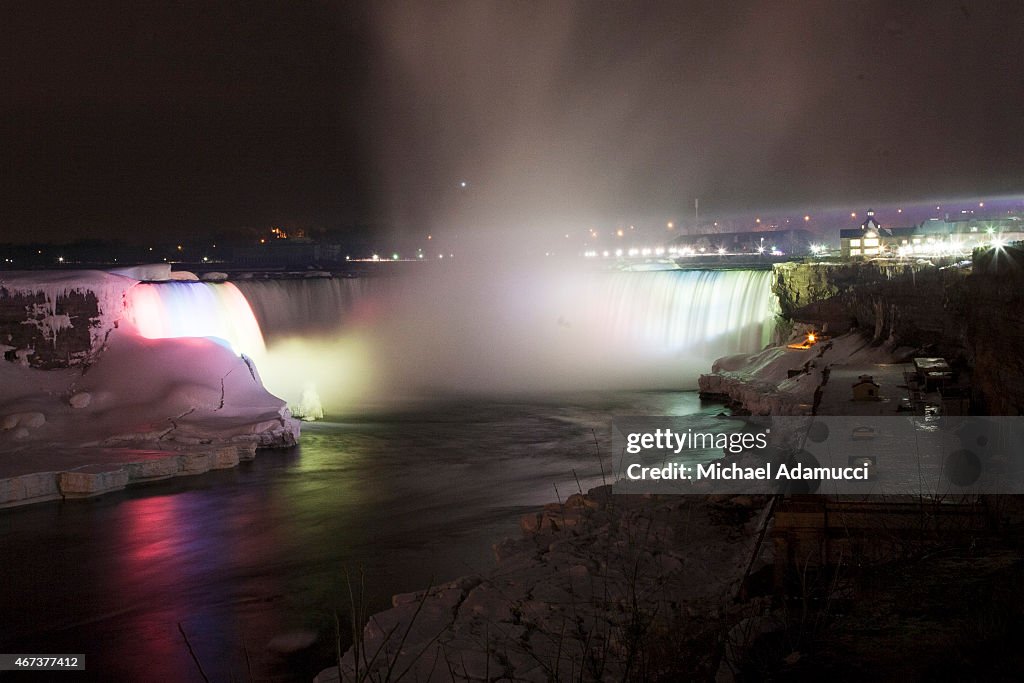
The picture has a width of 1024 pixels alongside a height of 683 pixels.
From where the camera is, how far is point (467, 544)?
1391cm

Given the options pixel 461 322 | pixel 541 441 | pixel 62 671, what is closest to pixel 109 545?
pixel 62 671

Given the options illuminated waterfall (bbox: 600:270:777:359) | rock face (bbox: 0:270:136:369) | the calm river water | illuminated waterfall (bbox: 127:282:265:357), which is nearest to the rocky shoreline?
the calm river water

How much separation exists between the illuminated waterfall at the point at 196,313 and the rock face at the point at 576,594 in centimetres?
1626

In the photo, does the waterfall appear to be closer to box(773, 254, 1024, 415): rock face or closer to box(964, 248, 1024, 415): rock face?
box(773, 254, 1024, 415): rock face

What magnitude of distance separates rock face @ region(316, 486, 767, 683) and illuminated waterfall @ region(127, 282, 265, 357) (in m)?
16.3

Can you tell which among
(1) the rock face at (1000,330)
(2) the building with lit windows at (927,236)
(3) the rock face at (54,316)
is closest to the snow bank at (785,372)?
(1) the rock face at (1000,330)

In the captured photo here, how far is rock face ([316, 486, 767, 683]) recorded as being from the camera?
8.35 m

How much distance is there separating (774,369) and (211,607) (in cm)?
1715

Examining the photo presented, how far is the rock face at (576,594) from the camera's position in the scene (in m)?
8.35

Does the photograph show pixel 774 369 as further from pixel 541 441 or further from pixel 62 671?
pixel 62 671

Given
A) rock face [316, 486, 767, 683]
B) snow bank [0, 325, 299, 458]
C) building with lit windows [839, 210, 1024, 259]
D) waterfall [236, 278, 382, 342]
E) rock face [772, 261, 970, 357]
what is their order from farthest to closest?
building with lit windows [839, 210, 1024, 259] → waterfall [236, 278, 382, 342] → snow bank [0, 325, 299, 458] → rock face [772, 261, 970, 357] → rock face [316, 486, 767, 683]

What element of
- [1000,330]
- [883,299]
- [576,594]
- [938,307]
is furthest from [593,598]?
[883,299]

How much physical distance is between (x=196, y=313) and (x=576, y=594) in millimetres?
21846

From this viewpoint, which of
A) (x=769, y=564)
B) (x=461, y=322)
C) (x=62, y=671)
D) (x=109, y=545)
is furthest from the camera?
(x=461, y=322)
